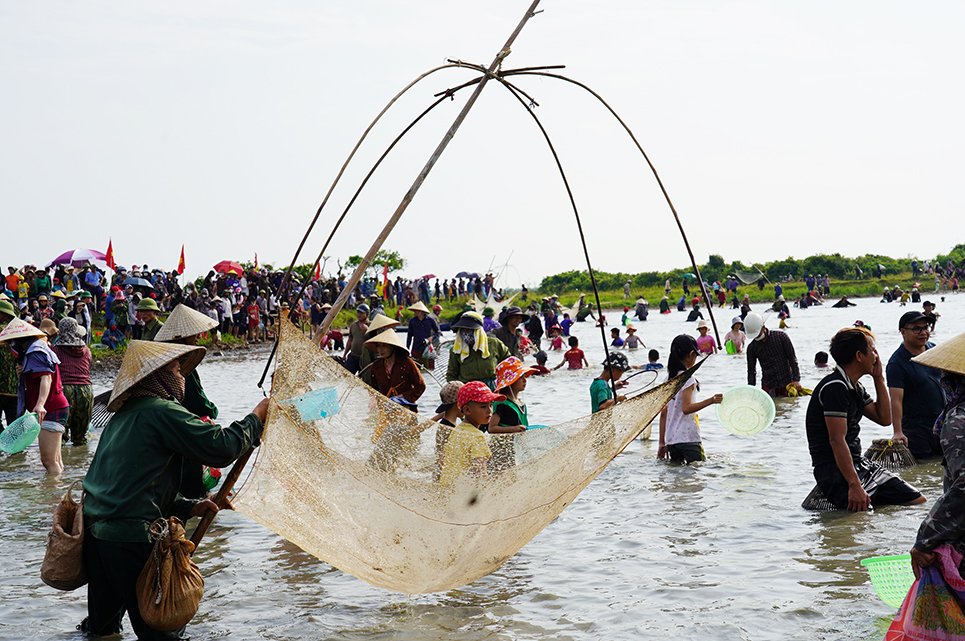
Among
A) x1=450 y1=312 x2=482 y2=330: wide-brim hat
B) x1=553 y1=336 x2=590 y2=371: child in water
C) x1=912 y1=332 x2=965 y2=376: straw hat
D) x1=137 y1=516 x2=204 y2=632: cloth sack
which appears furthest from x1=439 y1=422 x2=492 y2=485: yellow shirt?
x1=553 y1=336 x2=590 y2=371: child in water

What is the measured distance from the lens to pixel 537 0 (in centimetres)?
412

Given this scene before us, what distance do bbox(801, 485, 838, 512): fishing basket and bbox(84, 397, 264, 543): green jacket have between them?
12.6 ft

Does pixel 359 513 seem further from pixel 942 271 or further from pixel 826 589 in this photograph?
pixel 942 271

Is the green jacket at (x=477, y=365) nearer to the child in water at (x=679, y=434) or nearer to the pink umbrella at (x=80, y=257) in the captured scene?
the child in water at (x=679, y=434)

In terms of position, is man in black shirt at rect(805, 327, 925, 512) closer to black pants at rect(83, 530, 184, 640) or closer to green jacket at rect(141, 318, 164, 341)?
black pants at rect(83, 530, 184, 640)

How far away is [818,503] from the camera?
5.43m

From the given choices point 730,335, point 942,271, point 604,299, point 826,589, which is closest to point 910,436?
point 826,589

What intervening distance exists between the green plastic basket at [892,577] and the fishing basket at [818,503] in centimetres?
198

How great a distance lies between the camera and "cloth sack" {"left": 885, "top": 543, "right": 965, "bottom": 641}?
2709mm

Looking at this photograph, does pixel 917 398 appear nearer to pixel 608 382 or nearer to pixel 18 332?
pixel 608 382

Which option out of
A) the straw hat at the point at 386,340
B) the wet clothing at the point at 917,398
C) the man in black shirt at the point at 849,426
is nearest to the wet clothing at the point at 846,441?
the man in black shirt at the point at 849,426

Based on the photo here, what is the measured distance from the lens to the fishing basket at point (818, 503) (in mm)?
5348

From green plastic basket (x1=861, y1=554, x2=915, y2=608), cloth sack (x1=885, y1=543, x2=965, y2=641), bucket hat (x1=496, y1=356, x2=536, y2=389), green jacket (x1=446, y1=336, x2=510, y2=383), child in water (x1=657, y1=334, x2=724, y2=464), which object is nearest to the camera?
cloth sack (x1=885, y1=543, x2=965, y2=641)

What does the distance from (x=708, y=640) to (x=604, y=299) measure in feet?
184
